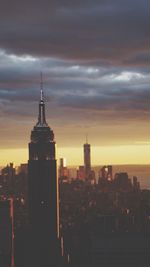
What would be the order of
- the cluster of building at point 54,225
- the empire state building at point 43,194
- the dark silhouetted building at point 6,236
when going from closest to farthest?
1. the dark silhouetted building at point 6,236
2. the cluster of building at point 54,225
3. the empire state building at point 43,194

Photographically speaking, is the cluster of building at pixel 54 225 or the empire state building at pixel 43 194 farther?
the empire state building at pixel 43 194

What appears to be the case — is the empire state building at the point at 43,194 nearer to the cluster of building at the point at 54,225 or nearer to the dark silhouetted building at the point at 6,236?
the cluster of building at the point at 54,225

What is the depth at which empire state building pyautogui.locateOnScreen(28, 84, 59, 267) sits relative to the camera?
98.6 meters

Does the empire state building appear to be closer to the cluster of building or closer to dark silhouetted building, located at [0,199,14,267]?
the cluster of building

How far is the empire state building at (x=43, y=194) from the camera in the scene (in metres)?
98.6

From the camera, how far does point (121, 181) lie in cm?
19312

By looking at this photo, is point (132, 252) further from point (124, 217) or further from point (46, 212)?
point (124, 217)

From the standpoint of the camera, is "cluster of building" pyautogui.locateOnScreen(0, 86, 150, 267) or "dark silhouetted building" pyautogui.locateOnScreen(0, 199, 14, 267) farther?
"cluster of building" pyautogui.locateOnScreen(0, 86, 150, 267)

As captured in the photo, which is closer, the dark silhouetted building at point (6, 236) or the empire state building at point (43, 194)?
the dark silhouetted building at point (6, 236)

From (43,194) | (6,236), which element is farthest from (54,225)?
(6,236)

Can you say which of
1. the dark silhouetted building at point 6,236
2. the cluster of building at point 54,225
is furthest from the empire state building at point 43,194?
the dark silhouetted building at point 6,236

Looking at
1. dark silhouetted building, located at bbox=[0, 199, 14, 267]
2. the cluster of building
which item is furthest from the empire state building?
dark silhouetted building, located at bbox=[0, 199, 14, 267]

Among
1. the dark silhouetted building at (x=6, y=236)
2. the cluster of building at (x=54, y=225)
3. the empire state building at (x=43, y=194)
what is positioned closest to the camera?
the dark silhouetted building at (x=6, y=236)

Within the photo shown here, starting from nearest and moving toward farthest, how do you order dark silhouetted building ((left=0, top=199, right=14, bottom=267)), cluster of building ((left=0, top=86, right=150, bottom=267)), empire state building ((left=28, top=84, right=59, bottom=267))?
dark silhouetted building ((left=0, top=199, right=14, bottom=267)) < cluster of building ((left=0, top=86, right=150, bottom=267)) < empire state building ((left=28, top=84, right=59, bottom=267))
